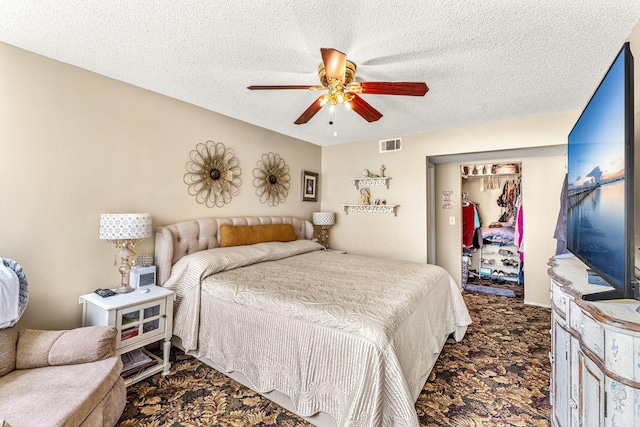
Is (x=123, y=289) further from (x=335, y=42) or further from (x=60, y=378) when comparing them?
(x=335, y=42)

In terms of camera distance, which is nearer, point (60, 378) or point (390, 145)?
point (60, 378)

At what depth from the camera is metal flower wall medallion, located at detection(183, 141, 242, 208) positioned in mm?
3006

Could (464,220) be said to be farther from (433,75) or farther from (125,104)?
(125,104)

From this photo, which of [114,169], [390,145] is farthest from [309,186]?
[114,169]

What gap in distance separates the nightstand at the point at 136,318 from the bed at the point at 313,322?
0.59 ft

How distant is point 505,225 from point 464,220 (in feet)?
2.32

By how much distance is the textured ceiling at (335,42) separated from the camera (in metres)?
1.50

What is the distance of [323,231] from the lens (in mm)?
4688

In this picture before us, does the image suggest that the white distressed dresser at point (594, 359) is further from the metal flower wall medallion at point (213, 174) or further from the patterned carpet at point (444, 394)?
the metal flower wall medallion at point (213, 174)

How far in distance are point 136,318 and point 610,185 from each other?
2.88 metres

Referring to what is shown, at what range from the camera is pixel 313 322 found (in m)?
1.67

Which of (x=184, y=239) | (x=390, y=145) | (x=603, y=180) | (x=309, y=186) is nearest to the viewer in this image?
(x=603, y=180)

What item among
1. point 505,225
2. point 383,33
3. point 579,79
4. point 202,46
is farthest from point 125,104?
point 505,225

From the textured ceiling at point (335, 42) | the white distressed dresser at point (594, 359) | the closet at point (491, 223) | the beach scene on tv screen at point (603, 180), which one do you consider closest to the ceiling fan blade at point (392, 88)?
the textured ceiling at point (335, 42)
